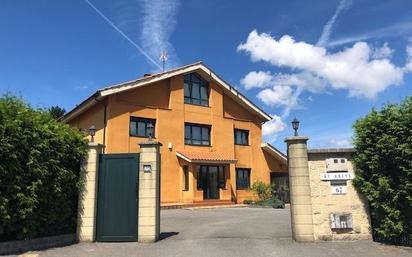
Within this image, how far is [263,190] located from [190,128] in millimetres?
6965

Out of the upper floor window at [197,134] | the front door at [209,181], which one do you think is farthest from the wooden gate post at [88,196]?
the upper floor window at [197,134]

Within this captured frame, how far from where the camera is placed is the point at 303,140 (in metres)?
9.99

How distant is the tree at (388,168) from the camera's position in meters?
8.89

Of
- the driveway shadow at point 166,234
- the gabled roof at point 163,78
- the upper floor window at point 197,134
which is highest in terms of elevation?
the gabled roof at point 163,78

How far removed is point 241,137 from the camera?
30.3 meters

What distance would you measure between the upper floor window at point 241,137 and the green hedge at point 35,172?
66.7 feet

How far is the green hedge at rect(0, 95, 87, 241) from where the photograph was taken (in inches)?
337

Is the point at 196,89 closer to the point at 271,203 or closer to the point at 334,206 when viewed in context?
the point at 271,203

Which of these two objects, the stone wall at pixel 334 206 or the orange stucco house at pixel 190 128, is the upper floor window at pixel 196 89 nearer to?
the orange stucco house at pixel 190 128

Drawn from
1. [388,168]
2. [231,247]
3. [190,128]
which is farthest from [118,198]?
[190,128]

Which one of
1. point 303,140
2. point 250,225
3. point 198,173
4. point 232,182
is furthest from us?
point 232,182

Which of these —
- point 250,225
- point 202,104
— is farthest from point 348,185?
point 202,104

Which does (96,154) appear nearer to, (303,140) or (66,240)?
(66,240)

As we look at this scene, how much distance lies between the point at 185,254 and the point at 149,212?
1.91m
